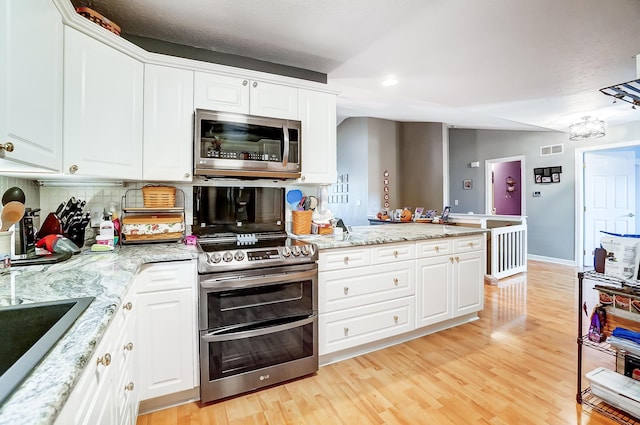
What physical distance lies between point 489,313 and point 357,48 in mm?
2911

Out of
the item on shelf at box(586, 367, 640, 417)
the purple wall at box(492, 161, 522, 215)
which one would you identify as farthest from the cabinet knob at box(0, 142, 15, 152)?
the purple wall at box(492, 161, 522, 215)

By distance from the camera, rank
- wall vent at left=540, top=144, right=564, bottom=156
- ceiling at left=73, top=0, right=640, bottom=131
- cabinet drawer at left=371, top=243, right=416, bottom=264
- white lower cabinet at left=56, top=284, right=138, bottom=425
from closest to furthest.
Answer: white lower cabinet at left=56, top=284, right=138, bottom=425 → ceiling at left=73, top=0, right=640, bottom=131 → cabinet drawer at left=371, top=243, right=416, bottom=264 → wall vent at left=540, top=144, right=564, bottom=156

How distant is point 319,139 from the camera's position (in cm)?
254

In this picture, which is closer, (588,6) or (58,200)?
(588,6)

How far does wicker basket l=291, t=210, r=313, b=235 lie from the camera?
2.53 meters

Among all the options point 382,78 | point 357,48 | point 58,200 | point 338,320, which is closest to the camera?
point 58,200

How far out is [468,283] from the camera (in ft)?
9.37

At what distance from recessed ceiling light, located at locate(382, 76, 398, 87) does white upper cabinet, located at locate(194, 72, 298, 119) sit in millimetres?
1216

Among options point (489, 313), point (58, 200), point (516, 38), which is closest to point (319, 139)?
point (516, 38)

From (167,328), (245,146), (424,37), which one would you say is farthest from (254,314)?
(424,37)

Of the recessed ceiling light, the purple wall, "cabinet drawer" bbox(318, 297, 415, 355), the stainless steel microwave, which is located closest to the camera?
the stainless steel microwave

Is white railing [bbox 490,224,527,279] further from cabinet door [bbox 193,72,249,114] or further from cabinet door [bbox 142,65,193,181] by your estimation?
cabinet door [bbox 142,65,193,181]

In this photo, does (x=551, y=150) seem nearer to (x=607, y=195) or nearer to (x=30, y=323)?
(x=607, y=195)

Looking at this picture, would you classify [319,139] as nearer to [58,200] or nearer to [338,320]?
[338,320]
